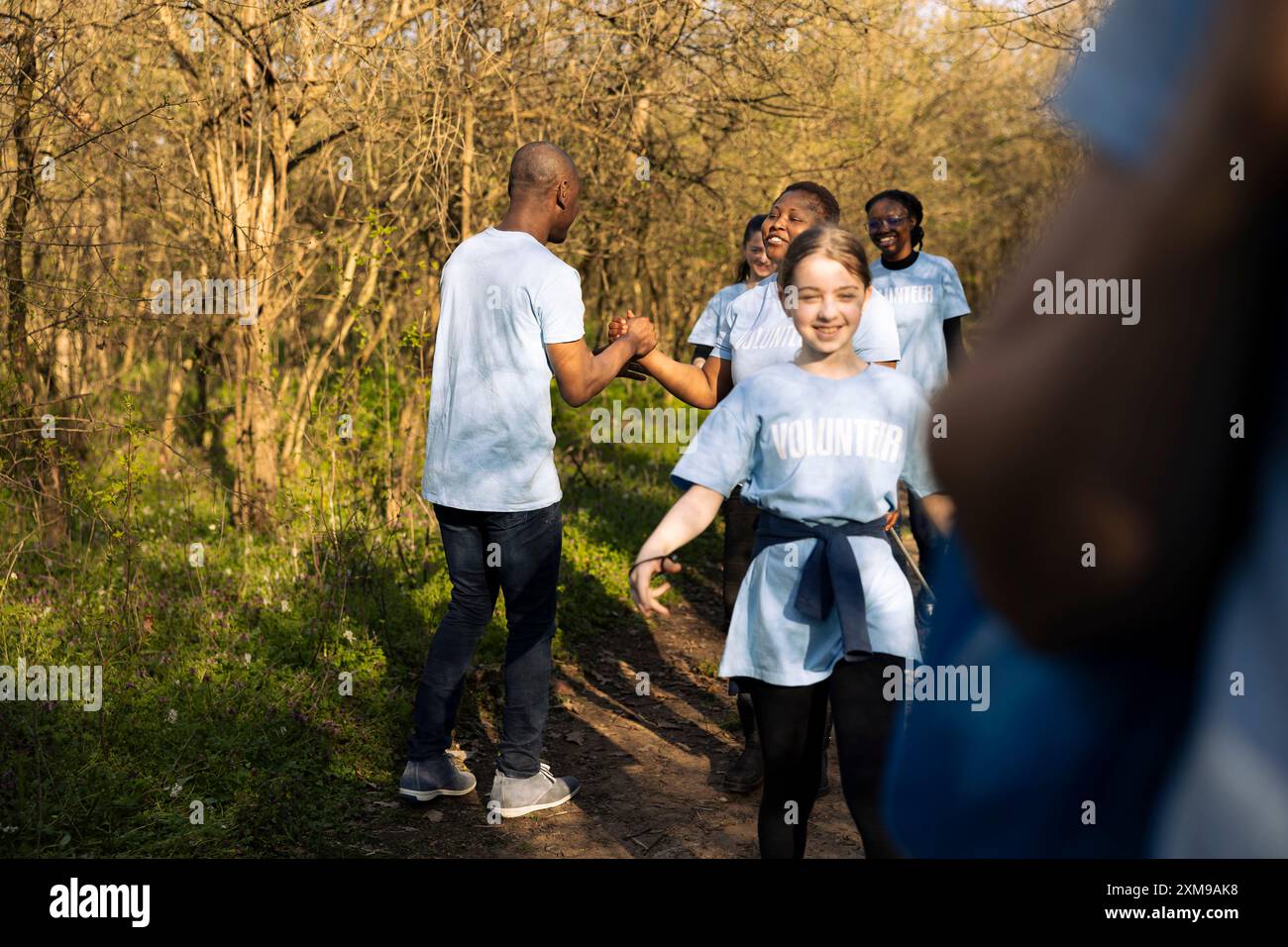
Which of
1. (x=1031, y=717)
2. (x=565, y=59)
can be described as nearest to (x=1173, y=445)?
(x=1031, y=717)

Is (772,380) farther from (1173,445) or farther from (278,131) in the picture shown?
(278,131)

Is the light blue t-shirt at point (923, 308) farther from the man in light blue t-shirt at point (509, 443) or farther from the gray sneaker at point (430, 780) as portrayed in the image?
the gray sneaker at point (430, 780)

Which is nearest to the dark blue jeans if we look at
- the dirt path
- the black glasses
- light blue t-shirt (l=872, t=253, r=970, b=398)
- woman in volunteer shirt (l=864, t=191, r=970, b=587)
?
the dirt path

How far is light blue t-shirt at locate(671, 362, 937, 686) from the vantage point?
3.16 m

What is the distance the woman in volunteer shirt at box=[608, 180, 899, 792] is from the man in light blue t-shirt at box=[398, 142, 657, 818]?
0.89 feet

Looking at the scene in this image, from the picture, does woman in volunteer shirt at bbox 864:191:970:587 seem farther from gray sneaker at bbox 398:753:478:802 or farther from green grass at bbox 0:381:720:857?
gray sneaker at bbox 398:753:478:802

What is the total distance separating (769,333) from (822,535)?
5.49ft

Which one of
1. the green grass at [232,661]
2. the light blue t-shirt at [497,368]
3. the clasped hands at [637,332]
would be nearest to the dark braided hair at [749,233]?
the clasped hands at [637,332]

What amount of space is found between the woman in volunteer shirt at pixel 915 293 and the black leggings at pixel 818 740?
2868 millimetres

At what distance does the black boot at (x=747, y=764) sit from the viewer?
516 cm

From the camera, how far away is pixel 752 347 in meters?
4.75

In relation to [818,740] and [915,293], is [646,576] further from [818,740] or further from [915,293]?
[915,293]

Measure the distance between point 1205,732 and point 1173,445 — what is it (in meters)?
0.16

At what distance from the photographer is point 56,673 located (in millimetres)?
5211
